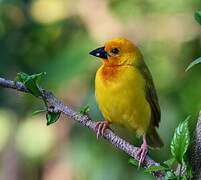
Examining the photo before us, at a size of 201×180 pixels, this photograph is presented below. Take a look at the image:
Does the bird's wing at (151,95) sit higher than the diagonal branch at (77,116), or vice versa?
the diagonal branch at (77,116)

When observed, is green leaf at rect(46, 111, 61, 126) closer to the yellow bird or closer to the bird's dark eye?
the yellow bird

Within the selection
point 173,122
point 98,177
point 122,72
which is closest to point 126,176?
point 98,177

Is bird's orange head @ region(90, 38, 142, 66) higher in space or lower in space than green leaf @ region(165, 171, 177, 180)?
lower

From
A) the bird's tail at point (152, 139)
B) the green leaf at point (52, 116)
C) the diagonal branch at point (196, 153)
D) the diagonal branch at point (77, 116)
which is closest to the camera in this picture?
the diagonal branch at point (196, 153)

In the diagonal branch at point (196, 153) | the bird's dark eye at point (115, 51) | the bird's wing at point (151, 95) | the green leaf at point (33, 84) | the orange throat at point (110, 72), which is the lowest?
the bird's wing at point (151, 95)

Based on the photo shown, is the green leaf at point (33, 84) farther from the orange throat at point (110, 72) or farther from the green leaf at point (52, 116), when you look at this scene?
the orange throat at point (110, 72)

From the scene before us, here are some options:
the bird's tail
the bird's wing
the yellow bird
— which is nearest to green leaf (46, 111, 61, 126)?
the yellow bird

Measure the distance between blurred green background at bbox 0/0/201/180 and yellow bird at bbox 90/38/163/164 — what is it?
63cm

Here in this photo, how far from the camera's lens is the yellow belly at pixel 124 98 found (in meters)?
2.66

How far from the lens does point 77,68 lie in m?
3.45

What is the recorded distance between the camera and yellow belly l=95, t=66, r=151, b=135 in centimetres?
266

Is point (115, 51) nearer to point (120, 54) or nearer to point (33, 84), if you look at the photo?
point (120, 54)

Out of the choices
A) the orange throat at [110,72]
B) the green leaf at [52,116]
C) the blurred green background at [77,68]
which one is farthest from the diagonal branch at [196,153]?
the blurred green background at [77,68]

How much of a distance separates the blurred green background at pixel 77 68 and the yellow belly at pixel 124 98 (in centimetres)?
68
